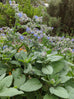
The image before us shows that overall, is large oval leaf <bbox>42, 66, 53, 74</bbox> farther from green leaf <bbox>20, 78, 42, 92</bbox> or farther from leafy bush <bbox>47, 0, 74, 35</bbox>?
leafy bush <bbox>47, 0, 74, 35</bbox>

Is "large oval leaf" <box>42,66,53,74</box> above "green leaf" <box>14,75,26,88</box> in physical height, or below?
above

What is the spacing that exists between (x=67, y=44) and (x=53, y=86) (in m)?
1.03

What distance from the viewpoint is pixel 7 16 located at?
6.41 meters

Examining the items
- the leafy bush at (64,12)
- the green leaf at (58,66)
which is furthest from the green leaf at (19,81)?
the leafy bush at (64,12)

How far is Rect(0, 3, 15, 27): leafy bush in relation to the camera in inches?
240

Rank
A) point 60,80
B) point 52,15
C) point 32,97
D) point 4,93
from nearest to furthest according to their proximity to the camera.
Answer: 1. point 4,93
2. point 60,80
3. point 32,97
4. point 52,15

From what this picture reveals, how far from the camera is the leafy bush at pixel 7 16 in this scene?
610 centimetres

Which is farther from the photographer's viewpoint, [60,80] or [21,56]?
[21,56]

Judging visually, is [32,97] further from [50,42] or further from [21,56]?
[50,42]

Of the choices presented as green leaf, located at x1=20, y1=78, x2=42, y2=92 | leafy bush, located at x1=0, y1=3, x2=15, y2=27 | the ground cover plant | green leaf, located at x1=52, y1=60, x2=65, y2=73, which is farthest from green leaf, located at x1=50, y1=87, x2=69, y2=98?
leafy bush, located at x1=0, y1=3, x2=15, y2=27

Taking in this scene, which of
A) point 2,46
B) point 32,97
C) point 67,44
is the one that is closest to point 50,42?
point 67,44

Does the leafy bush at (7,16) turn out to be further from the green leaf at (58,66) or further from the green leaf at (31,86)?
the green leaf at (31,86)

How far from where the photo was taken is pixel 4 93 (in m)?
1.04

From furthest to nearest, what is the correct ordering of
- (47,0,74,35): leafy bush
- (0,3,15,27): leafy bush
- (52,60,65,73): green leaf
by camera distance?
(47,0,74,35): leafy bush
(0,3,15,27): leafy bush
(52,60,65,73): green leaf
